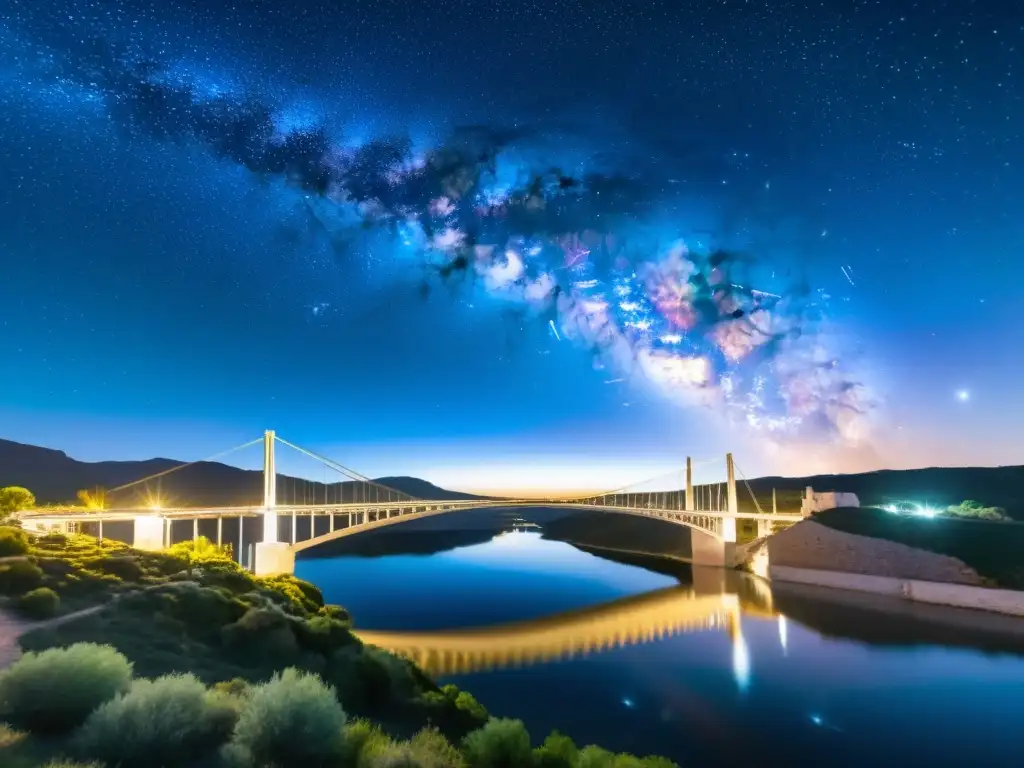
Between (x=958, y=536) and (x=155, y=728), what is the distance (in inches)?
2987

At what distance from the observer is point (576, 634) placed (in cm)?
5375

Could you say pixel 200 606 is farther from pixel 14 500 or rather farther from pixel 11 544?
pixel 14 500

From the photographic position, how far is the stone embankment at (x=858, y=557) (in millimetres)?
59312

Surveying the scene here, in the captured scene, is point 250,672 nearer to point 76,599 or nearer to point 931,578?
point 76,599

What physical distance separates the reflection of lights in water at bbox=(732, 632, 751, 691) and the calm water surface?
0.15 m

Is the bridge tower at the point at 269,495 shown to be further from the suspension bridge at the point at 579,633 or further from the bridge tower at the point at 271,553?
the suspension bridge at the point at 579,633

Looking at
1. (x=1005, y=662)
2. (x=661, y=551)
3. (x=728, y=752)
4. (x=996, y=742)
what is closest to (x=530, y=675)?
(x=728, y=752)

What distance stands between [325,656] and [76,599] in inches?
289

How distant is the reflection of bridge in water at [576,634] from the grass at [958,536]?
14597 mm

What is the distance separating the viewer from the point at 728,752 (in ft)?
85.8

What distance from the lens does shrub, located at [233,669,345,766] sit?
28.8 feet

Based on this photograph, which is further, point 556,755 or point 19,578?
point 19,578

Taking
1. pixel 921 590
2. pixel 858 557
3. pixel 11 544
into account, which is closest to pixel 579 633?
pixel 921 590

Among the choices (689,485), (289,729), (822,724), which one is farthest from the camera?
(689,485)
